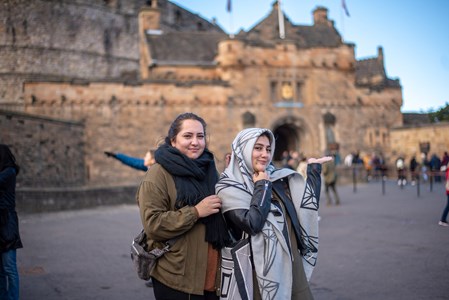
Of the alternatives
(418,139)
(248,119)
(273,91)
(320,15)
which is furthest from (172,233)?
(320,15)

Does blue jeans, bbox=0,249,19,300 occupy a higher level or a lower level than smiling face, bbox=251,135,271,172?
lower

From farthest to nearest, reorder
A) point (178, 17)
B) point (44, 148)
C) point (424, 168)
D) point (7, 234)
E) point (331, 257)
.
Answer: point (178, 17), point (424, 168), point (44, 148), point (331, 257), point (7, 234)

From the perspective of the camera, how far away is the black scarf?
11.3ft

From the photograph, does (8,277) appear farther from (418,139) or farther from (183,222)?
(418,139)

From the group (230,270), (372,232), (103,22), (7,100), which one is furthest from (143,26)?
(230,270)

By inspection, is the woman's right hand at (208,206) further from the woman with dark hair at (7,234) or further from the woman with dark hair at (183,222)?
the woman with dark hair at (7,234)

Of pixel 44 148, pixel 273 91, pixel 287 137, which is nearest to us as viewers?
pixel 44 148

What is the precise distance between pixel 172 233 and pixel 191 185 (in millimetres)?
362

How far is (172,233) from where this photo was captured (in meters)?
3.34

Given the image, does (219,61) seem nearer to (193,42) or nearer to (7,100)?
(193,42)

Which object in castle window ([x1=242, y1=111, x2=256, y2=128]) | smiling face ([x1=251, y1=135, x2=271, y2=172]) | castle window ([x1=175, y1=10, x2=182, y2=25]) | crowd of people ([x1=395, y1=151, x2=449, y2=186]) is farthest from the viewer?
castle window ([x1=175, y1=10, x2=182, y2=25])

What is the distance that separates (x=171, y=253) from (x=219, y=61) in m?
28.1

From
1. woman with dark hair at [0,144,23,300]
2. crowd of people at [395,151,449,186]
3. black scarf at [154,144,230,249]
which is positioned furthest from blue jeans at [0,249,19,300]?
crowd of people at [395,151,449,186]

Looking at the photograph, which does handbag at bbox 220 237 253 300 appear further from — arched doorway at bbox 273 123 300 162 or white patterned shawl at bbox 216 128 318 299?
arched doorway at bbox 273 123 300 162
